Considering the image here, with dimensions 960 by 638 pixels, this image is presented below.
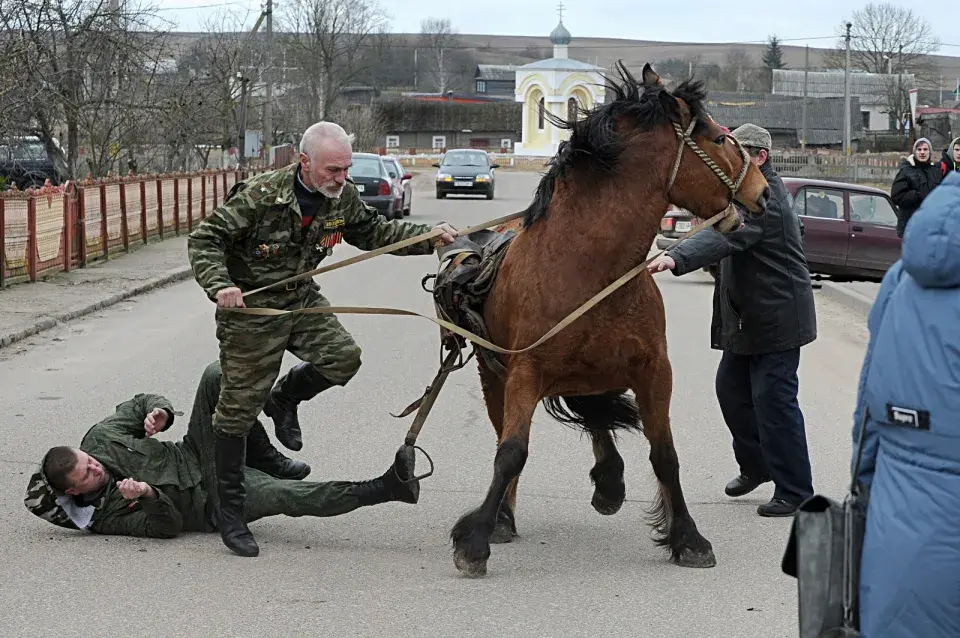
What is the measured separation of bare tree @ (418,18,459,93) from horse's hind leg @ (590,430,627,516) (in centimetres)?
13565

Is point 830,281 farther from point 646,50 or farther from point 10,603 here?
point 646,50

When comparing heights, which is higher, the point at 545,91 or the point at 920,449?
the point at 545,91

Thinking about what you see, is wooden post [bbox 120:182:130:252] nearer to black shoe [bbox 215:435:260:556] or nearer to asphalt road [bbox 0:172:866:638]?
asphalt road [bbox 0:172:866:638]

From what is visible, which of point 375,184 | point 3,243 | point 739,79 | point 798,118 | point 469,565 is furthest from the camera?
point 739,79

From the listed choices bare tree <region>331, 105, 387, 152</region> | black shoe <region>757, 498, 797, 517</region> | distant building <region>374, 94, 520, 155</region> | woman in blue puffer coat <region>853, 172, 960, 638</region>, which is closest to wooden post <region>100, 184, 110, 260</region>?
black shoe <region>757, 498, 797, 517</region>

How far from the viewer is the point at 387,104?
109m

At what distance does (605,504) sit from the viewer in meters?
6.24

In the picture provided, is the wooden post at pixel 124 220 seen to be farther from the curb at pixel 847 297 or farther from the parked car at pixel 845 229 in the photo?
the curb at pixel 847 297

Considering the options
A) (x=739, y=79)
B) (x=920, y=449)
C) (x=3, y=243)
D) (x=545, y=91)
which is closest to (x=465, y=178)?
(x=3, y=243)

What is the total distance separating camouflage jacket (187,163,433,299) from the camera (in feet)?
18.5

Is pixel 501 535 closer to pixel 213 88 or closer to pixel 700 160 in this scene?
pixel 700 160

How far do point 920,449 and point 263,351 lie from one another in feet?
11.3

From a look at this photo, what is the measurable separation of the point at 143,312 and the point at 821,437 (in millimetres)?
9023

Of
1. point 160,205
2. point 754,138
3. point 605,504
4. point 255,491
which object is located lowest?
point 605,504
